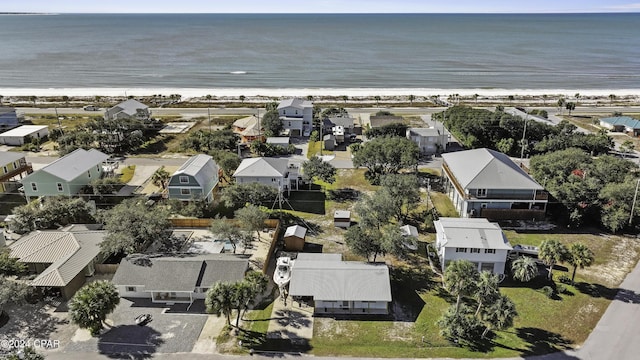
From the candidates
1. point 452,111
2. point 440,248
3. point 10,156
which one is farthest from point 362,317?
point 452,111

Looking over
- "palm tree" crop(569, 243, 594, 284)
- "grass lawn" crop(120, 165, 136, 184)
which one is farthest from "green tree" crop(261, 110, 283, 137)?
"palm tree" crop(569, 243, 594, 284)

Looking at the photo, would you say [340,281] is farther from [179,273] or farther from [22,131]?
[22,131]

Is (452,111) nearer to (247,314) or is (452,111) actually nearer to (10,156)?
(247,314)

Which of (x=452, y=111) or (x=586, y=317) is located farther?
(x=452, y=111)

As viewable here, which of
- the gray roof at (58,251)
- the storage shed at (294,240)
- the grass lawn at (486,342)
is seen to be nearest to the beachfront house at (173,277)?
the gray roof at (58,251)

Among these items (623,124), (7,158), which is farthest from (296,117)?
(623,124)

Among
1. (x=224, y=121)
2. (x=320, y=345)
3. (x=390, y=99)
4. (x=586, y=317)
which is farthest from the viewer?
(x=390, y=99)

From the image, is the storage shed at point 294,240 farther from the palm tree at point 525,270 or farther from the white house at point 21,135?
the white house at point 21,135

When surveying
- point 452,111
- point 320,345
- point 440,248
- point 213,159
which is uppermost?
point 452,111
